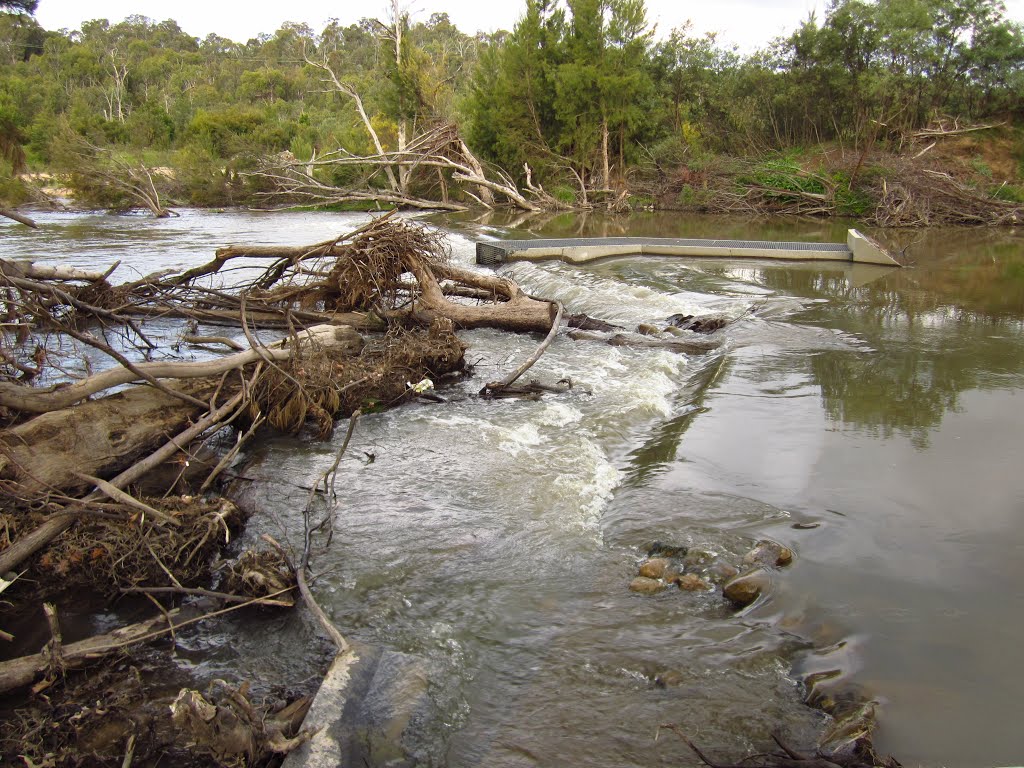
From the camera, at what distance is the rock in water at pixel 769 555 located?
3836 millimetres

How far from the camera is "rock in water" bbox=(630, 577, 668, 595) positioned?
3.73 metres

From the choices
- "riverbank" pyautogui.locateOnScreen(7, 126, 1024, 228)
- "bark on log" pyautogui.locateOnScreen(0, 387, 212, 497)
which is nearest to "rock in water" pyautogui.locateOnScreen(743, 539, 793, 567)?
"bark on log" pyautogui.locateOnScreen(0, 387, 212, 497)

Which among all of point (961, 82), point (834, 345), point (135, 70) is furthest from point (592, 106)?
point (135, 70)

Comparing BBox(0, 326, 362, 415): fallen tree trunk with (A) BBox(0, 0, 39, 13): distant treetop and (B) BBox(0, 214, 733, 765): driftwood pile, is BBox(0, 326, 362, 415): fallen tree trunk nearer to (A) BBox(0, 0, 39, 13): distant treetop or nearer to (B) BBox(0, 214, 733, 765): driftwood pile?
(B) BBox(0, 214, 733, 765): driftwood pile

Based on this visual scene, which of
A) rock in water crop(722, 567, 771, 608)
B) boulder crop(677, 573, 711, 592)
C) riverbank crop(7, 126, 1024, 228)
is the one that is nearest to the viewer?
rock in water crop(722, 567, 771, 608)

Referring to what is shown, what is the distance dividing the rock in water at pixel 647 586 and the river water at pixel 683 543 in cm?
7

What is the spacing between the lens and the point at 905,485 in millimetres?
4582

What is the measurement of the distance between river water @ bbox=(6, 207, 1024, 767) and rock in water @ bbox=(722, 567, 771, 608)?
6 centimetres

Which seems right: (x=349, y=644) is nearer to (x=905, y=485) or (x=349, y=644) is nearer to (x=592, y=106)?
(x=905, y=485)

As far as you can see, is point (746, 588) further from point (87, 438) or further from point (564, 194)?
point (564, 194)

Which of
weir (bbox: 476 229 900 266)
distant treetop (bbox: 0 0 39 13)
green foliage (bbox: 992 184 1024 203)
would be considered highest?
distant treetop (bbox: 0 0 39 13)

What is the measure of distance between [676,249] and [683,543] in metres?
11.4

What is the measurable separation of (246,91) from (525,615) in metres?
61.7

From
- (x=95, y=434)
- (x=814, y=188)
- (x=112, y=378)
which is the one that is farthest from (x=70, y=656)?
(x=814, y=188)
